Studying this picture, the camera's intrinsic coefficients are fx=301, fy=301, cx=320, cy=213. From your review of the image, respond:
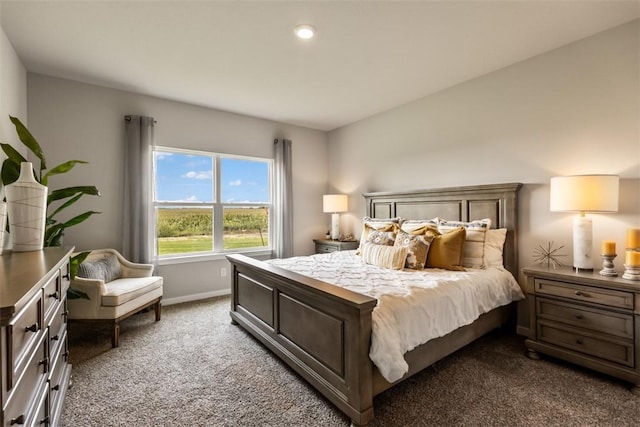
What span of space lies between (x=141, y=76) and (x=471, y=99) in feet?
11.9

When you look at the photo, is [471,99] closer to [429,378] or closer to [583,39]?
[583,39]

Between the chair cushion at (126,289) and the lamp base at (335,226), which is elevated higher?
the lamp base at (335,226)

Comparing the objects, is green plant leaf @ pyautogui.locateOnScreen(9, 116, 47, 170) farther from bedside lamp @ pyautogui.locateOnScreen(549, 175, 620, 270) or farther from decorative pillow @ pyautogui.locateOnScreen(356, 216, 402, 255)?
bedside lamp @ pyautogui.locateOnScreen(549, 175, 620, 270)

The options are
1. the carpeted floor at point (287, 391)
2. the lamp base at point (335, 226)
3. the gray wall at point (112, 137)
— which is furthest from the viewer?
the lamp base at point (335, 226)

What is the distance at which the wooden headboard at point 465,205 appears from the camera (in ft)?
9.77

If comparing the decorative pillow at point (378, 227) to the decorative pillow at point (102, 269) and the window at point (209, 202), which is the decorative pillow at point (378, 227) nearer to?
the window at point (209, 202)

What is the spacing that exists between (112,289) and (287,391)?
1956 mm

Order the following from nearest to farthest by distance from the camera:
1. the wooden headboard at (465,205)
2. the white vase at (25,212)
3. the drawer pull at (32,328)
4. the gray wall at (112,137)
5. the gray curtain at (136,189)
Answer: the drawer pull at (32,328), the white vase at (25,212), the wooden headboard at (465,205), the gray wall at (112,137), the gray curtain at (136,189)

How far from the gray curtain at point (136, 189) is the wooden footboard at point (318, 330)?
1603mm

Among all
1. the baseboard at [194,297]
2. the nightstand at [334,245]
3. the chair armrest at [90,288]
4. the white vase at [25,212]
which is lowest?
the baseboard at [194,297]

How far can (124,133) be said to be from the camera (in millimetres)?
3621

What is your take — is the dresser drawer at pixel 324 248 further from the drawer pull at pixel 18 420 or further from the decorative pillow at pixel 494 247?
the drawer pull at pixel 18 420

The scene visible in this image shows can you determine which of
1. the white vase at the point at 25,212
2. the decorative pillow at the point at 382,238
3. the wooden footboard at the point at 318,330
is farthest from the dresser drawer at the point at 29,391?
the decorative pillow at the point at 382,238

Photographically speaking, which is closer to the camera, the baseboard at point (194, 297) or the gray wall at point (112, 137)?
the gray wall at point (112, 137)
